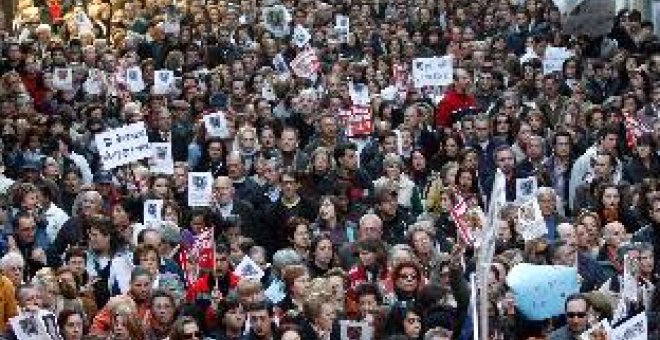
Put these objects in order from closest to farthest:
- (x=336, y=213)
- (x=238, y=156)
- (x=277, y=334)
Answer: (x=277, y=334) < (x=336, y=213) < (x=238, y=156)

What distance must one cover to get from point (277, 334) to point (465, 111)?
8055 mm

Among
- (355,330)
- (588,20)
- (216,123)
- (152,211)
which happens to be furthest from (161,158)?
(588,20)

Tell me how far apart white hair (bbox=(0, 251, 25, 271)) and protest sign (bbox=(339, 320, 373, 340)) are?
9.04 feet

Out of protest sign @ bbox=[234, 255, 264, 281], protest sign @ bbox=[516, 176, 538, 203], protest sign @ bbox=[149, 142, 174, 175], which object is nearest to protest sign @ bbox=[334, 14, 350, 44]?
protest sign @ bbox=[149, 142, 174, 175]

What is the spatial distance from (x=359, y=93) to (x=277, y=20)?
→ 17.9ft

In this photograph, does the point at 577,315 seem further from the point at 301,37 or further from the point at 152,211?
the point at 301,37

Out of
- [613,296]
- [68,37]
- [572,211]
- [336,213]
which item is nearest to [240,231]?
[336,213]

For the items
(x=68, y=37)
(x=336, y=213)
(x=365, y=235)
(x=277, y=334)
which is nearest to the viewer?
(x=277, y=334)

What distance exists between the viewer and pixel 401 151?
761 inches

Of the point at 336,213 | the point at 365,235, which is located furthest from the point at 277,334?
the point at 336,213

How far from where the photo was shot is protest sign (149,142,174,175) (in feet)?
62.1

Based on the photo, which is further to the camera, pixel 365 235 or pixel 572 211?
pixel 572 211

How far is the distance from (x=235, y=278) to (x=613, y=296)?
289 centimetres

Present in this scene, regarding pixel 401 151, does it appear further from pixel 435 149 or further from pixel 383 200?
pixel 383 200
